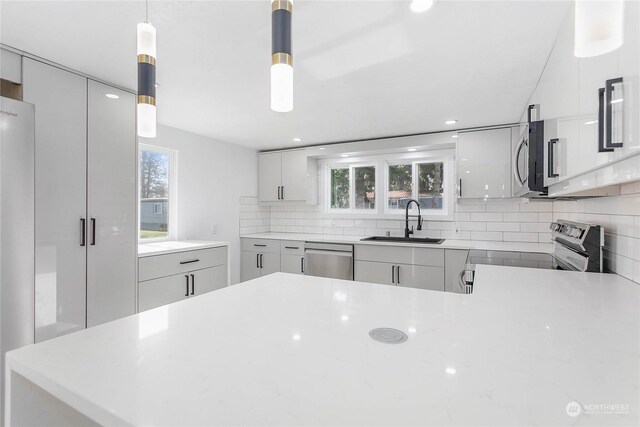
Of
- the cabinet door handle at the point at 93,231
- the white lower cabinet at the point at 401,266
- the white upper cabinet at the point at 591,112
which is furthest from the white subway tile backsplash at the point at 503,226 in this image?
the cabinet door handle at the point at 93,231

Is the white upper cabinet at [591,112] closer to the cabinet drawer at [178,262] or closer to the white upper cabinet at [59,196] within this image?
the white upper cabinet at [59,196]

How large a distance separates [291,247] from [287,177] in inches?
40.7

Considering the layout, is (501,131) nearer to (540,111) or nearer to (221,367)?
(540,111)

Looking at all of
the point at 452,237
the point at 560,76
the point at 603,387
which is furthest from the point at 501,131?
the point at 603,387

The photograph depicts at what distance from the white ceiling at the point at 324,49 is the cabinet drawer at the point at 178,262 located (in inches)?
51.4

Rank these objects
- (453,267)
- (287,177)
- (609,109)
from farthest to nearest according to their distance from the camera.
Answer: (287,177) < (453,267) < (609,109)

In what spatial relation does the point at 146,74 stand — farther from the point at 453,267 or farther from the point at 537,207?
the point at 537,207

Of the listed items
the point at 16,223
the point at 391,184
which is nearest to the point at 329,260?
the point at 391,184

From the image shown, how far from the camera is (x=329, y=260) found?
3.71m

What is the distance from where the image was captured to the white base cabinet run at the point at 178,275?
8.32 ft

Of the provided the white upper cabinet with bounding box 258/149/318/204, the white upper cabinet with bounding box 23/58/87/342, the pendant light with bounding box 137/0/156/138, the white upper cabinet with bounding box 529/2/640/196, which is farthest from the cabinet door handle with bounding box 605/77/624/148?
the white upper cabinet with bounding box 258/149/318/204

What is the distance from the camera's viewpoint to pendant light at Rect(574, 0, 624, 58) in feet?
1.59

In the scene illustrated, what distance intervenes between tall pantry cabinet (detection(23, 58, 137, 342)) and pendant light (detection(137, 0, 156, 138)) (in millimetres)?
1442

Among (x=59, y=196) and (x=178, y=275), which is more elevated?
(x=59, y=196)
